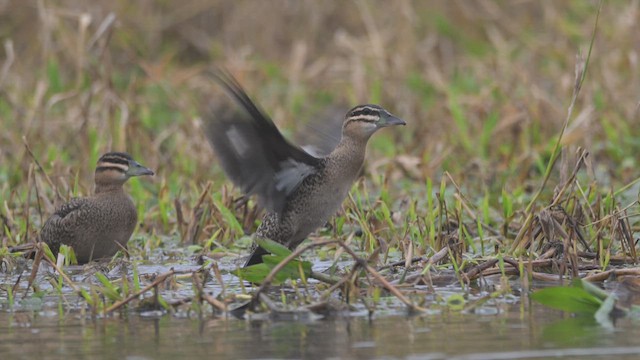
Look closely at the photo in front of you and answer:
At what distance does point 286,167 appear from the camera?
7.29 m

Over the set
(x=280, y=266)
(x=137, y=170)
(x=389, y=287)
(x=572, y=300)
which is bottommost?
(x=572, y=300)

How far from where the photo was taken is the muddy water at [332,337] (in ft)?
16.8

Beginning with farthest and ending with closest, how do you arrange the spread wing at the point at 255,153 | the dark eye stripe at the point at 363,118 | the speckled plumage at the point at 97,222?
the speckled plumage at the point at 97,222 < the dark eye stripe at the point at 363,118 < the spread wing at the point at 255,153

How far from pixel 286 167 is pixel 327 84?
22.3 ft

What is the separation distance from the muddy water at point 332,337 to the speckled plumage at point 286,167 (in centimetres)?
123

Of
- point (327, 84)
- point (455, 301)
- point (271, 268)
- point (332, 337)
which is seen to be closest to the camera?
point (332, 337)

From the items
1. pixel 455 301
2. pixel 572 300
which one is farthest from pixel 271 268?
pixel 572 300

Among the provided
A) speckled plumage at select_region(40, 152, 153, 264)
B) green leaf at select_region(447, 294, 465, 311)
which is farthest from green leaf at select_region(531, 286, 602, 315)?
speckled plumage at select_region(40, 152, 153, 264)

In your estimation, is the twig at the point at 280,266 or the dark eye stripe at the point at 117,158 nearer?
the twig at the point at 280,266

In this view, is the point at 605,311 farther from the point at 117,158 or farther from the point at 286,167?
the point at 117,158

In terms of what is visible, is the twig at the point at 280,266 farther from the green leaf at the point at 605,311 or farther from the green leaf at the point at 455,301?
the green leaf at the point at 605,311

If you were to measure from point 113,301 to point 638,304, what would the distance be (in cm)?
240

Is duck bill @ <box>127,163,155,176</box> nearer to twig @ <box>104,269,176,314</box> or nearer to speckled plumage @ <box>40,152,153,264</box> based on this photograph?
speckled plumage @ <box>40,152,153,264</box>

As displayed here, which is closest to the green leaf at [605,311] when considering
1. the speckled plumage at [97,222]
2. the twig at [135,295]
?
the twig at [135,295]
